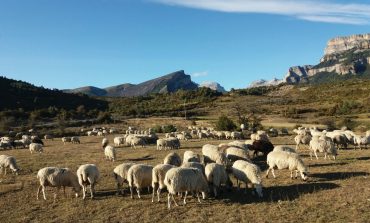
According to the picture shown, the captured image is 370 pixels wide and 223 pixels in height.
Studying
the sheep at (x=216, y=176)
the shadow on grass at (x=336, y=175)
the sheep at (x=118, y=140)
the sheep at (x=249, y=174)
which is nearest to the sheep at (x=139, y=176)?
the sheep at (x=216, y=176)

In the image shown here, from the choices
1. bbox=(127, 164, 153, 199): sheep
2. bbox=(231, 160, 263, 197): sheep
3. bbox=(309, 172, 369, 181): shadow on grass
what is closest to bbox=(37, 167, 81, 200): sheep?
bbox=(127, 164, 153, 199): sheep

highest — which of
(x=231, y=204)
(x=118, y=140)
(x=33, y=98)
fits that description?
(x=33, y=98)

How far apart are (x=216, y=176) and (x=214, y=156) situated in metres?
6.06

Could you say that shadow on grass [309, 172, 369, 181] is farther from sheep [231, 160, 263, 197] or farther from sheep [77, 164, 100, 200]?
sheep [77, 164, 100, 200]

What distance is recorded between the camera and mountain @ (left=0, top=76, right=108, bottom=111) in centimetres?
10419

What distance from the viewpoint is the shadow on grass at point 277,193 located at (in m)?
16.9

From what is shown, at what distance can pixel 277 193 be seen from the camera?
17.8 meters

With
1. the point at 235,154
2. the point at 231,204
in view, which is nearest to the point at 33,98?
the point at 235,154

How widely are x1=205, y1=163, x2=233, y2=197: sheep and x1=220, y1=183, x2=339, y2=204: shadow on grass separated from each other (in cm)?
50

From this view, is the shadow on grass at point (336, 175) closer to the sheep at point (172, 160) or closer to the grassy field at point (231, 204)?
the grassy field at point (231, 204)

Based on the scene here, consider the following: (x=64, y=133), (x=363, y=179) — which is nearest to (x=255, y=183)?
(x=363, y=179)

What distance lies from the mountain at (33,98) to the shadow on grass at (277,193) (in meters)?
91.2

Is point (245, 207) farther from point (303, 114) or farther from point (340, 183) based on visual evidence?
point (303, 114)

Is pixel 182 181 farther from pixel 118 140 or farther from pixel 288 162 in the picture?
pixel 118 140
